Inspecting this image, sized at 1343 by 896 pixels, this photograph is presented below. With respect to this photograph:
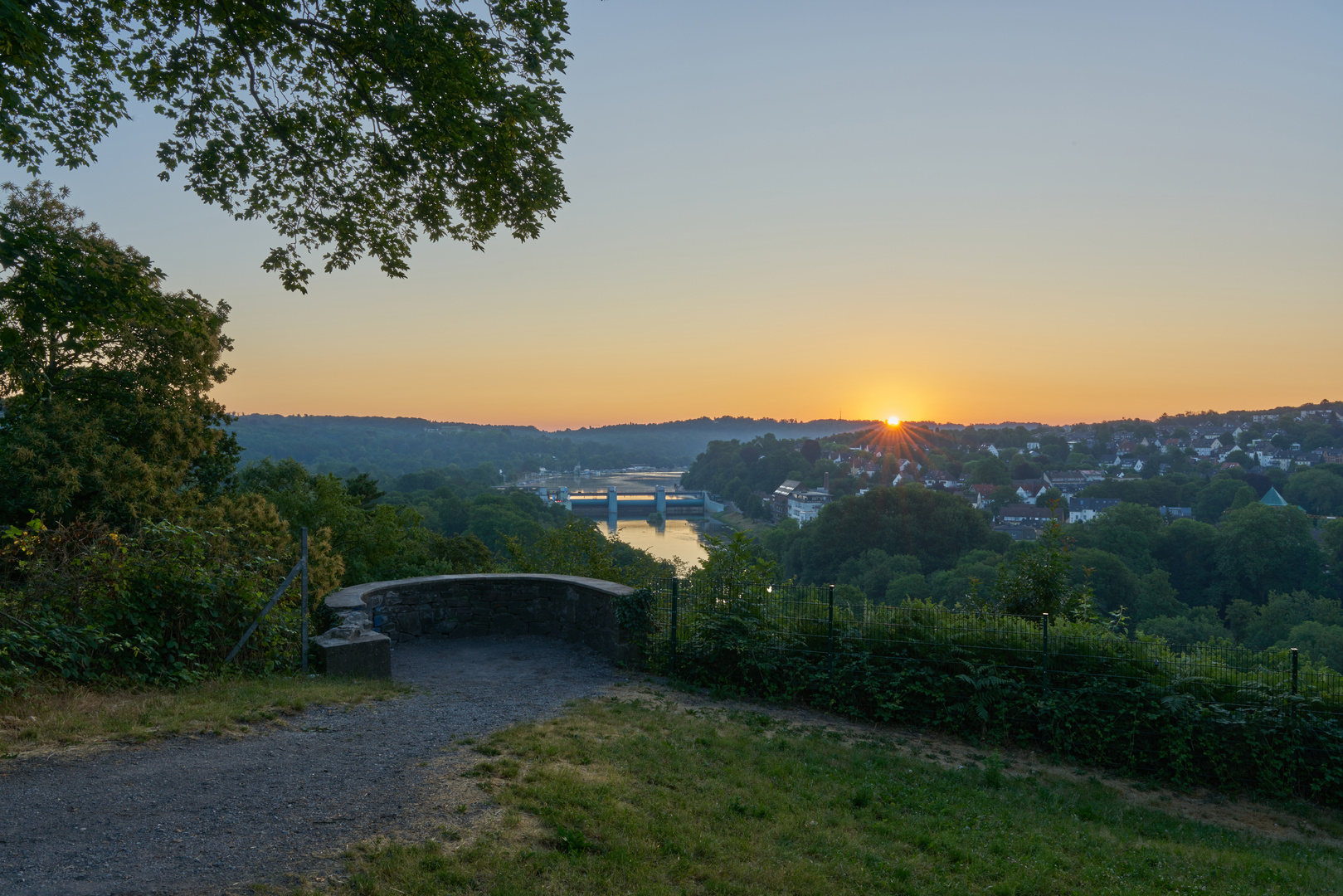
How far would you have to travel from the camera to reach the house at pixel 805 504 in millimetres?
91688

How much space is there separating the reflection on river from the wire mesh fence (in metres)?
57.6

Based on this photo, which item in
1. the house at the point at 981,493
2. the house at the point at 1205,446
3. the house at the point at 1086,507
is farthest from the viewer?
the house at the point at 1205,446

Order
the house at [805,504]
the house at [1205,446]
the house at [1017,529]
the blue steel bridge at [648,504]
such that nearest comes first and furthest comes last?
the house at [1017,529] < the house at [805,504] < the blue steel bridge at [648,504] < the house at [1205,446]

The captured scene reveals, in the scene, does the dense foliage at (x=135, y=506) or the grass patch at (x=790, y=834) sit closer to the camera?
the grass patch at (x=790, y=834)

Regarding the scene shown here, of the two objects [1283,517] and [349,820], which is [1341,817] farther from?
[1283,517]

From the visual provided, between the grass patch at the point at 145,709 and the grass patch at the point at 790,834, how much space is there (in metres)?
1.97

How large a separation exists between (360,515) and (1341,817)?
85.6 ft

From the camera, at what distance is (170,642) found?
23.3 feet

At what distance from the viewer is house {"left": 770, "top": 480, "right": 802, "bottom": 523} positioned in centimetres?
10421

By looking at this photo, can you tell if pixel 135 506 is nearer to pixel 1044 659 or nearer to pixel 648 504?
pixel 1044 659

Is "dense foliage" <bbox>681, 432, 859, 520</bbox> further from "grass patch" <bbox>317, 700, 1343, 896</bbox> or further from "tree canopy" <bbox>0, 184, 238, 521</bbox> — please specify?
"grass patch" <bbox>317, 700, 1343, 896</bbox>

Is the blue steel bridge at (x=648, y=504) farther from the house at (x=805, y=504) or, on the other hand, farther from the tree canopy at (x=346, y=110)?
the tree canopy at (x=346, y=110)

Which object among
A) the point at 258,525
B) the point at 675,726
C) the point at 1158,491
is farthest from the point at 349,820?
the point at 1158,491

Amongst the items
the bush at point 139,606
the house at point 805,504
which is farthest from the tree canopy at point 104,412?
the house at point 805,504
